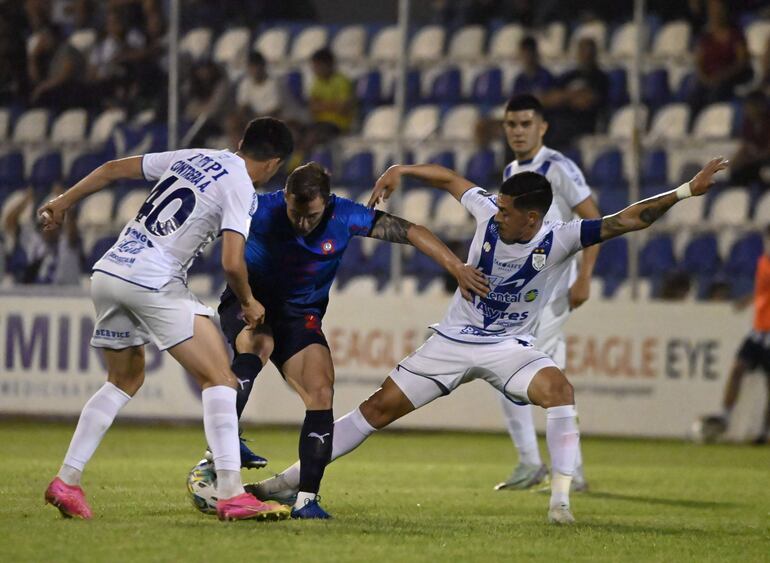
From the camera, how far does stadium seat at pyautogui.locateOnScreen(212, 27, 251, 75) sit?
18.3m

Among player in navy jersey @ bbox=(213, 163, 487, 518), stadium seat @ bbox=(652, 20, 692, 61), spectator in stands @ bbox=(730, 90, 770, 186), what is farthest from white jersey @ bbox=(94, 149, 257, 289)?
stadium seat @ bbox=(652, 20, 692, 61)

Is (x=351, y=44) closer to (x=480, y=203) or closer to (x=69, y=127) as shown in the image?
(x=69, y=127)

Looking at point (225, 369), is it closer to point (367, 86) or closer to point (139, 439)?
point (139, 439)

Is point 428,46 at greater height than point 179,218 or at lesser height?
greater

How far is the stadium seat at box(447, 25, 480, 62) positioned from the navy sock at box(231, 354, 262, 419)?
11.2 meters

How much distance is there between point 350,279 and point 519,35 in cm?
429

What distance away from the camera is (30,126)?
17.0 m

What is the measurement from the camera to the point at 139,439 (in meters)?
13.6

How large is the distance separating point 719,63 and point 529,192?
1003cm

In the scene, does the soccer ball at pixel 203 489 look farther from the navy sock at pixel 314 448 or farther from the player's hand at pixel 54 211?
the player's hand at pixel 54 211

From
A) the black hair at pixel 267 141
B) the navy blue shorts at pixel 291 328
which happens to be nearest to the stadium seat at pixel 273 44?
the navy blue shorts at pixel 291 328

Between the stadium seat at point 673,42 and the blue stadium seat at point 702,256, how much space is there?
9.90 ft

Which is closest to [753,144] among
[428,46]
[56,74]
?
[428,46]

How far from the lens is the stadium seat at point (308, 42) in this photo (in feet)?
63.2
